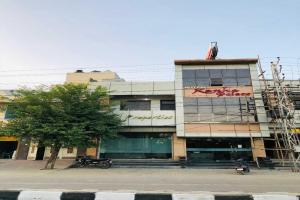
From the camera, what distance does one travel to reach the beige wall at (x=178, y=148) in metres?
22.6

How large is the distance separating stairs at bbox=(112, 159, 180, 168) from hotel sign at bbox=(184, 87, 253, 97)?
6981 millimetres

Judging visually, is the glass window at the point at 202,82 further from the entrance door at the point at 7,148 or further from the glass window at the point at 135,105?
the entrance door at the point at 7,148

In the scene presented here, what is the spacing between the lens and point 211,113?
23.0 m

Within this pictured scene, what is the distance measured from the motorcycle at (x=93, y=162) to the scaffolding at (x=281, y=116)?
14.1 metres

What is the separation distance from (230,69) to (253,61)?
246 cm

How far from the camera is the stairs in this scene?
21.6 metres

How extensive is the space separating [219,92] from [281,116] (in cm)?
602

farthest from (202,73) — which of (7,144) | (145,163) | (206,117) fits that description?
(7,144)

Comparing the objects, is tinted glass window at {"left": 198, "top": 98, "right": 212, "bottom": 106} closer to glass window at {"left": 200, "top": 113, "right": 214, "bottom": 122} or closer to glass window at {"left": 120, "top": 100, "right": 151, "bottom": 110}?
glass window at {"left": 200, "top": 113, "right": 214, "bottom": 122}

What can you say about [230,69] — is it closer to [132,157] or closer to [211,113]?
[211,113]

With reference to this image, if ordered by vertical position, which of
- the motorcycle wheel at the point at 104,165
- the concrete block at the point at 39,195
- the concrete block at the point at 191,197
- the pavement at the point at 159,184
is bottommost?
the pavement at the point at 159,184

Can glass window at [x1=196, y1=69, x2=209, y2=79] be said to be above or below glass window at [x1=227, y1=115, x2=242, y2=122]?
above

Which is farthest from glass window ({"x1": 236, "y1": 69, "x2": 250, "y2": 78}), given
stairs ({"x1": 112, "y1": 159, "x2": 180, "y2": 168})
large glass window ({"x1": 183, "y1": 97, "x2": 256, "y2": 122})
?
stairs ({"x1": 112, "y1": 159, "x2": 180, "y2": 168})

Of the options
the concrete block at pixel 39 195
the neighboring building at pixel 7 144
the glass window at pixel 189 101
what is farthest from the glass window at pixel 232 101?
the neighboring building at pixel 7 144
